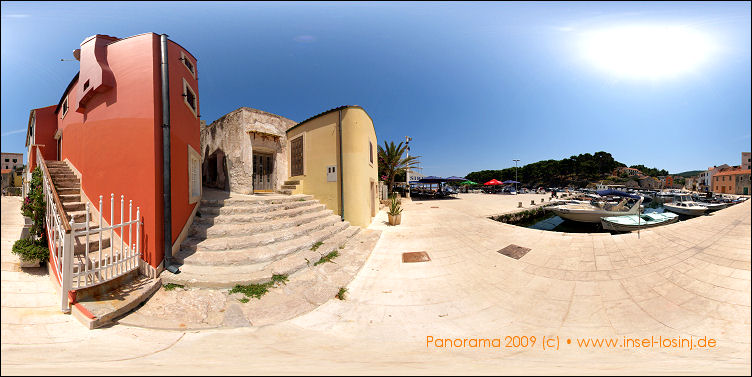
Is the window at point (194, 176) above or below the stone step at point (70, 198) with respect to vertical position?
above

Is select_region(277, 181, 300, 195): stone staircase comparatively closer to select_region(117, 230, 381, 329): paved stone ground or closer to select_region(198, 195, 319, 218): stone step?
select_region(198, 195, 319, 218): stone step

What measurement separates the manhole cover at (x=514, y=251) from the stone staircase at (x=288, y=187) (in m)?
8.33

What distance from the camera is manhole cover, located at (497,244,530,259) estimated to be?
571 centimetres

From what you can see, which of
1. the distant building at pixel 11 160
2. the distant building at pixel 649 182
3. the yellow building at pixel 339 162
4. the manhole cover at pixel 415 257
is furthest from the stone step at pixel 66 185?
the distant building at pixel 649 182

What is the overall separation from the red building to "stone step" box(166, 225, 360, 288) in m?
0.60

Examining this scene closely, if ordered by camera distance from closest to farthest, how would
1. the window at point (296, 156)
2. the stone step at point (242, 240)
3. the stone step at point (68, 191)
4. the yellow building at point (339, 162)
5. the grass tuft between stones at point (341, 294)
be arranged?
the grass tuft between stones at point (341, 294) → the stone step at point (242, 240) → the stone step at point (68, 191) → the yellow building at point (339, 162) → the window at point (296, 156)

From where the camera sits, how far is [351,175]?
902 cm

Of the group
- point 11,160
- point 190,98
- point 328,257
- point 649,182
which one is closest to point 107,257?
point 328,257

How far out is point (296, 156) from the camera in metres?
10.7

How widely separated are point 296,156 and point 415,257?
Result: 7.50 meters

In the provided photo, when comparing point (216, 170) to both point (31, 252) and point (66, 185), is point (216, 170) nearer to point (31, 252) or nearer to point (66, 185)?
point (66, 185)

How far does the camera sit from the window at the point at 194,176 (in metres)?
5.79

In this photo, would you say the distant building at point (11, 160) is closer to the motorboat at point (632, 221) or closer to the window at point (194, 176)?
Result: the window at point (194, 176)

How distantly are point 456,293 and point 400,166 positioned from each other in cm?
1798
